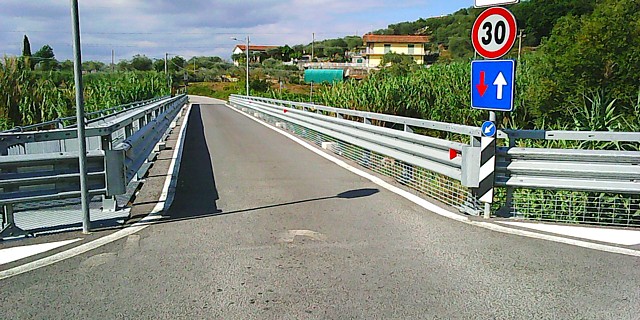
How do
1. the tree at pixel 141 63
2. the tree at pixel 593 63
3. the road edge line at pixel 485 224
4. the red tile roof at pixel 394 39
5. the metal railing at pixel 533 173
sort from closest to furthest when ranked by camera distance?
the road edge line at pixel 485 224 → the metal railing at pixel 533 173 → the tree at pixel 593 63 → the tree at pixel 141 63 → the red tile roof at pixel 394 39

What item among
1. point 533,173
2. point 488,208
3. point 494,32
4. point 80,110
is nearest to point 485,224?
point 488,208

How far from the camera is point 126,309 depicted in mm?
4145

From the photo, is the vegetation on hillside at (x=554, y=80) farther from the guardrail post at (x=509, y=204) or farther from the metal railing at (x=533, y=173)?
the guardrail post at (x=509, y=204)

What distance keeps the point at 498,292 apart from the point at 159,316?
2578mm

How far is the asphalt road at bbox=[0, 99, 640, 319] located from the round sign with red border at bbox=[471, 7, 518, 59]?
2134mm

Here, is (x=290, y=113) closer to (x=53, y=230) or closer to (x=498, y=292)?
(x=53, y=230)

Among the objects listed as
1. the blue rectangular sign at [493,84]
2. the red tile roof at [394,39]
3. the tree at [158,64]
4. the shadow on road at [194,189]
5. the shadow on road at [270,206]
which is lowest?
the shadow on road at [270,206]

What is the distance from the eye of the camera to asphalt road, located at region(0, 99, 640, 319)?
4.14 meters

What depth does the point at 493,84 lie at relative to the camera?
6855mm

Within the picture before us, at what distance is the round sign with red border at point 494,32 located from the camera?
670 centimetres

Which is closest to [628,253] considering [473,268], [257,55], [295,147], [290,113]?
[473,268]

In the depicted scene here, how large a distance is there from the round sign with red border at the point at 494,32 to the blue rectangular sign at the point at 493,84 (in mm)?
145

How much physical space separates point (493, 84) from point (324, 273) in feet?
11.2

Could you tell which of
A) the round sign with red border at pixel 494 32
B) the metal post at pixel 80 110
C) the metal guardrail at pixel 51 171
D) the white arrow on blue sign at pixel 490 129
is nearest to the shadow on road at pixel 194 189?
the metal guardrail at pixel 51 171
